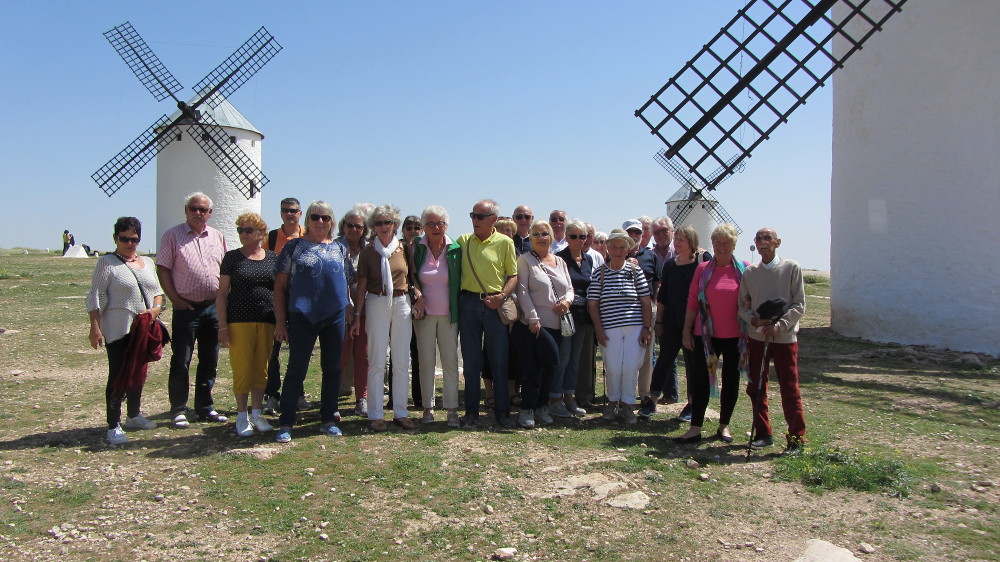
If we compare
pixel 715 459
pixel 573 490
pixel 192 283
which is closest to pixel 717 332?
pixel 715 459

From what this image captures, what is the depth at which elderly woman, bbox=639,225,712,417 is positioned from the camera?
6578 millimetres

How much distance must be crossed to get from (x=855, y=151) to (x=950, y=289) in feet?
10.1

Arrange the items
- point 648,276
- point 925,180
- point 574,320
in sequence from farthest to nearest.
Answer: point 925,180, point 648,276, point 574,320

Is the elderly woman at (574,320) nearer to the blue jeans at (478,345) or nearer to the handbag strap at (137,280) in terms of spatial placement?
the blue jeans at (478,345)

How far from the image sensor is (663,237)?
25.1 feet

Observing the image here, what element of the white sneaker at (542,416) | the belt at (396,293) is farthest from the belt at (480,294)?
the white sneaker at (542,416)

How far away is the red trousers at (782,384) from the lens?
18.5 ft

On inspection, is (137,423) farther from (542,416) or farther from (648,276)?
(648,276)

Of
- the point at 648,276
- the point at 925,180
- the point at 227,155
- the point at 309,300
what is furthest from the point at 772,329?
the point at 227,155

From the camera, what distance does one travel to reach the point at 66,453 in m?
5.60

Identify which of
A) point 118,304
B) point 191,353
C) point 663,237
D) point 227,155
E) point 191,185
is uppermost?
point 227,155

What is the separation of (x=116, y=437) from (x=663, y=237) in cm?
543

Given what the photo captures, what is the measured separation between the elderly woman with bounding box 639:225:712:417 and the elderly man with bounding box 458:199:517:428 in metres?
1.46

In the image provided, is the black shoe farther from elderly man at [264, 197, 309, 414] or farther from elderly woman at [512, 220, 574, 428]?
elderly man at [264, 197, 309, 414]
